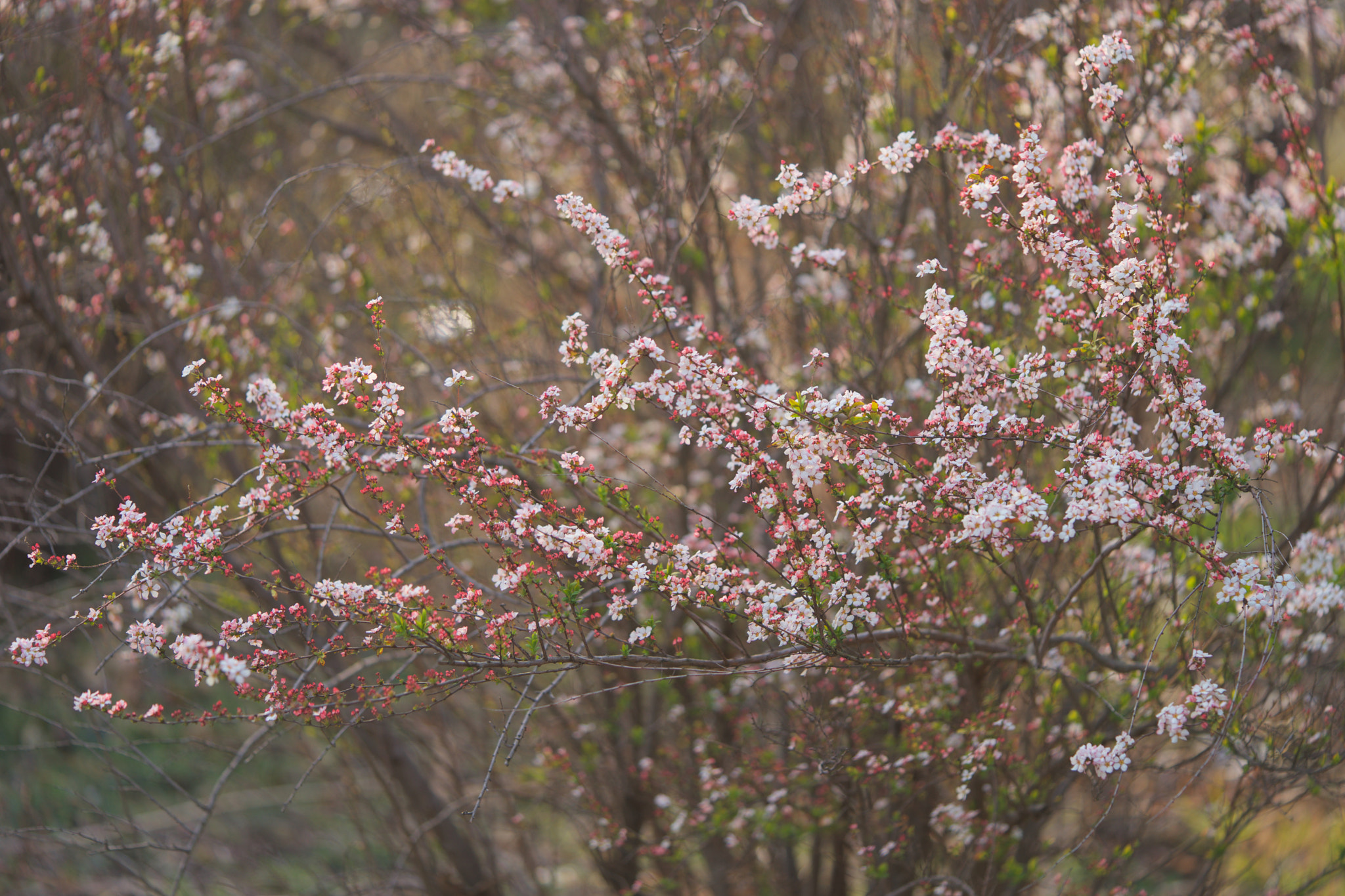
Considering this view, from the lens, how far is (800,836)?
4.55 metres

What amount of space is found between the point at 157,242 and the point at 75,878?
179 inches

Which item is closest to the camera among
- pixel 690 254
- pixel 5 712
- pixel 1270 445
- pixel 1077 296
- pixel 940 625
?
pixel 1270 445

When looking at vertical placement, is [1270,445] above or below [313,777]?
below

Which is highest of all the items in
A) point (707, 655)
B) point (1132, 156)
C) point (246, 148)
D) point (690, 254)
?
point (246, 148)

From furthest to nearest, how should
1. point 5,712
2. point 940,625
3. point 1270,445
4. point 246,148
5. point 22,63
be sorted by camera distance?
1. point 5,712
2. point 246,148
3. point 22,63
4. point 940,625
5. point 1270,445

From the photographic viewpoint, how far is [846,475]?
315 cm

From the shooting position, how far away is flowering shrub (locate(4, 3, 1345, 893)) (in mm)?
2719

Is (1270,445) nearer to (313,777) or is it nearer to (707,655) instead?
(707,655)

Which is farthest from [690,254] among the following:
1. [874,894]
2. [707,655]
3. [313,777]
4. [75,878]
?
[75,878]

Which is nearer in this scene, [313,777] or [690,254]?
[690,254]

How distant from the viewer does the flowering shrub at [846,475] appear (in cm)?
272

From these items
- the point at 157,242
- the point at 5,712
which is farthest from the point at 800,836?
the point at 5,712

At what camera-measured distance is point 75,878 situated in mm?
6312

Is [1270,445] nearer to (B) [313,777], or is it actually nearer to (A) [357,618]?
(A) [357,618]
